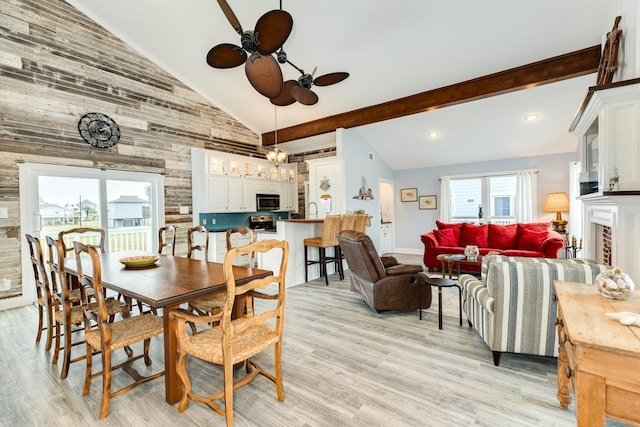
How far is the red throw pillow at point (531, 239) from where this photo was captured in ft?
18.0

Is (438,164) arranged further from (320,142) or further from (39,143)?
(39,143)

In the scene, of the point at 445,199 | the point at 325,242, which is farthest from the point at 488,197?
the point at 325,242

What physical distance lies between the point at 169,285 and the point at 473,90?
507 cm

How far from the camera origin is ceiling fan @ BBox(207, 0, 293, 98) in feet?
7.22

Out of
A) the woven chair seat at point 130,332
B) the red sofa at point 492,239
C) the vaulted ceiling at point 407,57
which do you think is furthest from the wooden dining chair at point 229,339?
the red sofa at point 492,239

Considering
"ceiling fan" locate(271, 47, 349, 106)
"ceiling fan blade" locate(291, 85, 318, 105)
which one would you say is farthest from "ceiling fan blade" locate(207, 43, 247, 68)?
"ceiling fan blade" locate(291, 85, 318, 105)

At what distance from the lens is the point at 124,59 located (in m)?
5.14

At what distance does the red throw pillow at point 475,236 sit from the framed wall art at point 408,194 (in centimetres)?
208

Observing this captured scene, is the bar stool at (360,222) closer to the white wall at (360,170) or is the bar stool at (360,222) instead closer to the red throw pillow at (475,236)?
the white wall at (360,170)

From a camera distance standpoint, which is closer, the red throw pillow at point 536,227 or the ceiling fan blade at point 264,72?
the ceiling fan blade at point 264,72

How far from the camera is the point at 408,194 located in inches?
330

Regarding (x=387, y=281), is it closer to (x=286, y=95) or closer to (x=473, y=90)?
(x=286, y=95)

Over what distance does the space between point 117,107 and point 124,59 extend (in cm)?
89

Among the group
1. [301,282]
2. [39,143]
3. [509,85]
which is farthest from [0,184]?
[509,85]
